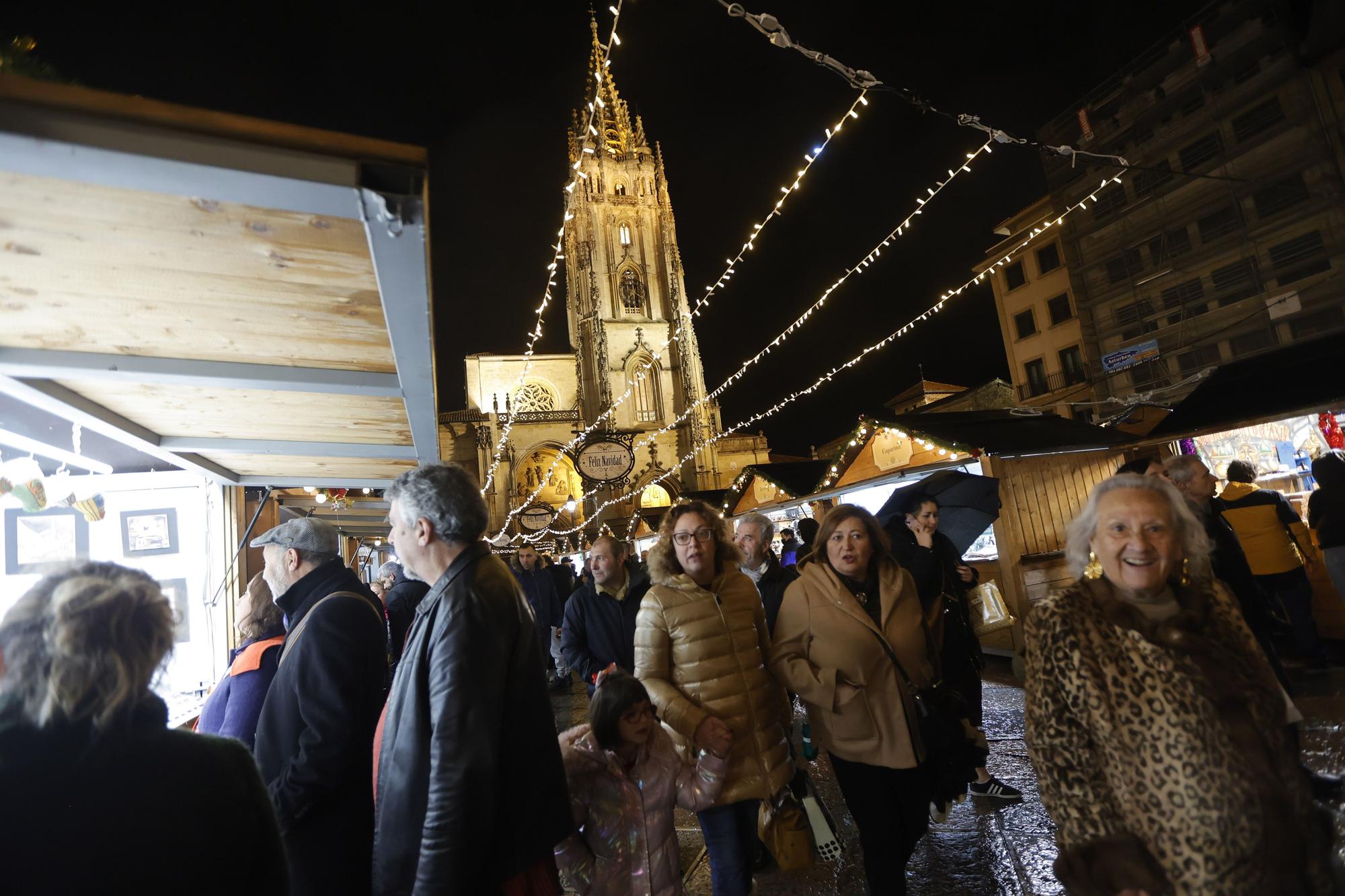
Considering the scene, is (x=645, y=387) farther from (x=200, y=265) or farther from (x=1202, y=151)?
(x=200, y=265)

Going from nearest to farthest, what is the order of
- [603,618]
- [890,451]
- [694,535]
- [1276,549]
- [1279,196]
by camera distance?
[694,535]
[603,618]
[1276,549]
[890,451]
[1279,196]

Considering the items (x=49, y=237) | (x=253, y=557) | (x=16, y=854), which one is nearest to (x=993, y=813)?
(x=16, y=854)

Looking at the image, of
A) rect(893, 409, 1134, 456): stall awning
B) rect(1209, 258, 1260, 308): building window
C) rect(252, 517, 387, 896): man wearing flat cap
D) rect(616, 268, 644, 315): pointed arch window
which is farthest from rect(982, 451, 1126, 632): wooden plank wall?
rect(616, 268, 644, 315): pointed arch window

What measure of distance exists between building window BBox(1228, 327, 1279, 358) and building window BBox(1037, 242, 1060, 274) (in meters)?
7.91

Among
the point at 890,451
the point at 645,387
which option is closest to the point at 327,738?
the point at 890,451

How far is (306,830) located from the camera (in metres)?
1.96

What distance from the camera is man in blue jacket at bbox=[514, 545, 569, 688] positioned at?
8336mm

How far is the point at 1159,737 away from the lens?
1.54 meters

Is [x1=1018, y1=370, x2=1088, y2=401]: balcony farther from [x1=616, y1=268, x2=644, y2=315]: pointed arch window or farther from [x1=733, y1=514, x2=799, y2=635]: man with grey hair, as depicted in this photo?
[x1=733, y1=514, x2=799, y2=635]: man with grey hair

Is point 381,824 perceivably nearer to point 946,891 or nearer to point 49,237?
point 49,237

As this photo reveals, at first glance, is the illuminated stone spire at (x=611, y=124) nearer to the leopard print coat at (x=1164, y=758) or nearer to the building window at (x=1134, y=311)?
the building window at (x=1134, y=311)

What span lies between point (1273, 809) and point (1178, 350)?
26100 mm

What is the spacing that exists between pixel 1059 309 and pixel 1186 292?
561 centimetres

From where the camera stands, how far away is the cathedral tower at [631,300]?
37000mm
